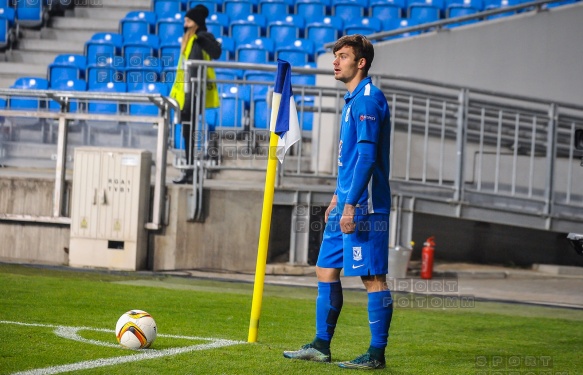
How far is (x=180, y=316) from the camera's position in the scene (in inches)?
331

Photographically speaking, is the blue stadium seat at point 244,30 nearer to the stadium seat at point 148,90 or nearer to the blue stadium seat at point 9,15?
the stadium seat at point 148,90

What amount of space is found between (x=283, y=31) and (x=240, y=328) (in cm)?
1108

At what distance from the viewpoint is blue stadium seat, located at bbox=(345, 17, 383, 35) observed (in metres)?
17.8

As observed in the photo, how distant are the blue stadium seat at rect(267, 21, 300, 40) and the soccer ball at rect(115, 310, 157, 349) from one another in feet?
40.2

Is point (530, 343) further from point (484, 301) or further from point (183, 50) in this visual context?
point (183, 50)

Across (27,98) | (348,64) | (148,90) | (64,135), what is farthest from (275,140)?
(148,90)

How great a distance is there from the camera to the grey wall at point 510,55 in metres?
15.2

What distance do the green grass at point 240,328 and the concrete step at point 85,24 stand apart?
27.8 feet

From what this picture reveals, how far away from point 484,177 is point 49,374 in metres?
9.66

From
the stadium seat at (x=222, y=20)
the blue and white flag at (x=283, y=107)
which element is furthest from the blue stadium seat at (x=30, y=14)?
the blue and white flag at (x=283, y=107)

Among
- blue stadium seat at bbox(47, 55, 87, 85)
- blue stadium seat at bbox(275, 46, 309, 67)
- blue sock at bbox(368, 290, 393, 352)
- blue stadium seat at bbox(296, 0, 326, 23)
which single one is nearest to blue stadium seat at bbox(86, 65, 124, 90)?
blue stadium seat at bbox(47, 55, 87, 85)

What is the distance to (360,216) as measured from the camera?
19.9ft

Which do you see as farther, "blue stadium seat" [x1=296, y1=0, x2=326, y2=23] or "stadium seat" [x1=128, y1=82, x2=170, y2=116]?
"blue stadium seat" [x1=296, y1=0, x2=326, y2=23]

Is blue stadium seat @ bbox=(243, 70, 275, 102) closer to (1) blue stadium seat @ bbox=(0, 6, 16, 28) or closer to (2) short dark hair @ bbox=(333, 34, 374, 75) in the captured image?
(1) blue stadium seat @ bbox=(0, 6, 16, 28)
